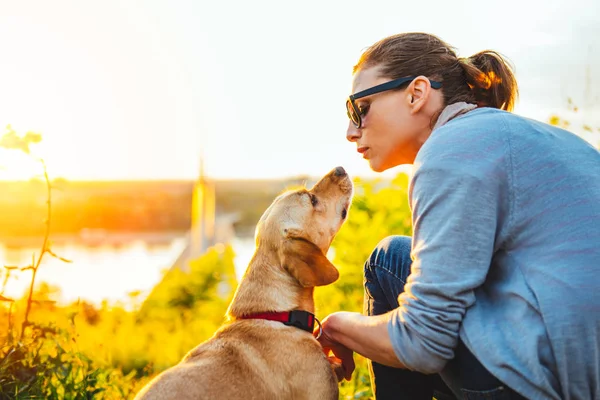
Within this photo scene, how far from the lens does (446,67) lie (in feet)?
8.60

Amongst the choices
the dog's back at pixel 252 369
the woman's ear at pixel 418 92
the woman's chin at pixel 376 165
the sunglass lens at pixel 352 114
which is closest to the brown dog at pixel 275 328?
the dog's back at pixel 252 369

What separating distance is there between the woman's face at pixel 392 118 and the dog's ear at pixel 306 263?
1.69 feet

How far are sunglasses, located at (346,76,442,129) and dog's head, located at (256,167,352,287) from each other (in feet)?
2.10

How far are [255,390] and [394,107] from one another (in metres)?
1.32

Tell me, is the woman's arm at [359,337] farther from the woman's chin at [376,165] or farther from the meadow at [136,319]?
the meadow at [136,319]

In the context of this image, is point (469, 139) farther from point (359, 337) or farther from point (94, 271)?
point (94, 271)

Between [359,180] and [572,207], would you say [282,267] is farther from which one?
[359,180]

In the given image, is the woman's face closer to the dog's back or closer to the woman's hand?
the woman's hand

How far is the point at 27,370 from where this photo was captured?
3346 millimetres

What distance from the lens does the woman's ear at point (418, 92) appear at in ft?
8.27

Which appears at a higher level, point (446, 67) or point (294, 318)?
point (446, 67)

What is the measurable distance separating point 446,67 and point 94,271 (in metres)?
9.02

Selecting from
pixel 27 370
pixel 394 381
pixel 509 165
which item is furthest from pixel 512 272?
pixel 27 370

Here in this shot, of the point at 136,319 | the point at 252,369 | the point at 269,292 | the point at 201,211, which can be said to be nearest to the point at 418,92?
the point at 269,292
